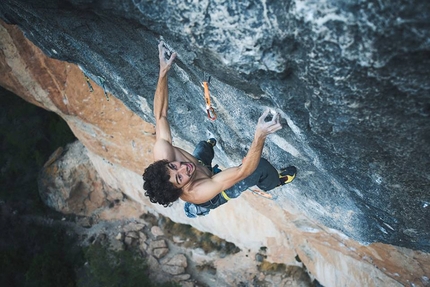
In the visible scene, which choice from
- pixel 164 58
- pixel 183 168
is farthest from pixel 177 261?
pixel 164 58

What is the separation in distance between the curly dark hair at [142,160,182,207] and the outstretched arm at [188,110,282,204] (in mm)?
216

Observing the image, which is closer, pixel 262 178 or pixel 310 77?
pixel 310 77

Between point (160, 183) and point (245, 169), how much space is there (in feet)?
2.24

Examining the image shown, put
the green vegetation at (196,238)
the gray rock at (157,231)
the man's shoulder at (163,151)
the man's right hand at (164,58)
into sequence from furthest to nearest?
the gray rock at (157,231) < the green vegetation at (196,238) < the man's shoulder at (163,151) < the man's right hand at (164,58)

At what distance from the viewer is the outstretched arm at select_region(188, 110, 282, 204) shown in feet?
8.36

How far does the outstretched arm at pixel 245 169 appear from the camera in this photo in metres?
2.55

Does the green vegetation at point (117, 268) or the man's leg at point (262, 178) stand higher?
the man's leg at point (262, 178)

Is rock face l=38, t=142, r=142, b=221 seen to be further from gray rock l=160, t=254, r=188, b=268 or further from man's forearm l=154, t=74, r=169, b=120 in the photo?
man's forearm l=154, t=74, r=169, b=120

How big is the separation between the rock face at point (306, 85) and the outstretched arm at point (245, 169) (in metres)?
0.16

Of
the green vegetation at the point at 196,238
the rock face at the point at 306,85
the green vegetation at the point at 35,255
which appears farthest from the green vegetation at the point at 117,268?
the rock face at the point at 306,85

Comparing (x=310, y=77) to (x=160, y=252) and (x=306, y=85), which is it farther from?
(x=160, y=252)

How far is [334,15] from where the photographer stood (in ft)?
5.72

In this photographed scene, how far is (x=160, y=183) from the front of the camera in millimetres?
2996

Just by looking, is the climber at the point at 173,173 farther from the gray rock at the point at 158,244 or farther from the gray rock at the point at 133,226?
the gray rock at the point at 133,226
